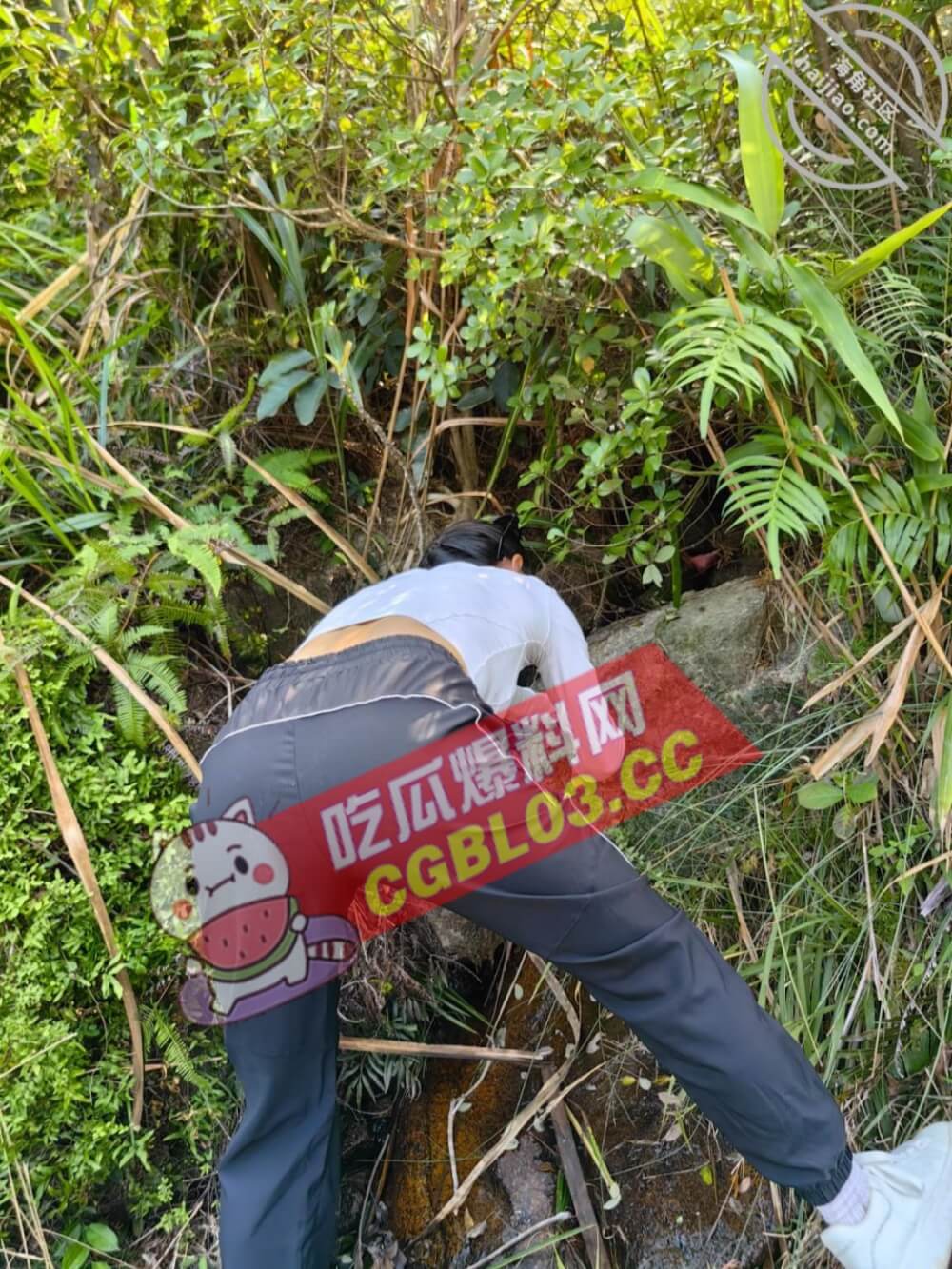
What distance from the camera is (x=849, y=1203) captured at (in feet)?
5.73

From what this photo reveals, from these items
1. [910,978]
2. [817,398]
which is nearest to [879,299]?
[817,398]

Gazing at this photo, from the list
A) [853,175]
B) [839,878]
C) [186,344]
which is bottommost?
[839,878]

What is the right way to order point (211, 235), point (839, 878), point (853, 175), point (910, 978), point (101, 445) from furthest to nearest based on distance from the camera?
point (211, 235) < point (101, 445) < point (853, 175) < point (839, 878) < point (910, 978)

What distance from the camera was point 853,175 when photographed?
2.32m

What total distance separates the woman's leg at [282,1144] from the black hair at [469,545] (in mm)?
1067

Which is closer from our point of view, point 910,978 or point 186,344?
point 910,978

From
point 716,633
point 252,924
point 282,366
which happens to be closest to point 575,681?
point 716,633

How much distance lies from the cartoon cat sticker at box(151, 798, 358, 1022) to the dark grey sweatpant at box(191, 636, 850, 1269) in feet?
0.14

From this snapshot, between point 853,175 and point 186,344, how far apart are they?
2.12 m

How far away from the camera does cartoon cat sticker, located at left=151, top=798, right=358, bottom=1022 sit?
1844 millimetres

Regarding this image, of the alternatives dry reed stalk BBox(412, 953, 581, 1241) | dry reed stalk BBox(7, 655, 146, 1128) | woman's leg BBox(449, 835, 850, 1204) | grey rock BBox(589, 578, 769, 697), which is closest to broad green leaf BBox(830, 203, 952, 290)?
grey rock BBox(589, 578, 769, 697)

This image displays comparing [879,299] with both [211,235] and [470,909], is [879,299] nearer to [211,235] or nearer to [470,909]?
[470,909]

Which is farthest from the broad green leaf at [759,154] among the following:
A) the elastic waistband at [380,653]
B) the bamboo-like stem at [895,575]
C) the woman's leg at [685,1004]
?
the woman's leg at [685,1004]

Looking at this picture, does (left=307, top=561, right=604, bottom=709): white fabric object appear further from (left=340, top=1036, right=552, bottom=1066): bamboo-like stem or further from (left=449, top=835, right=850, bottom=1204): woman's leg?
(left=340, top=1036, right=552, bottom=1066): bamboo-like stem
